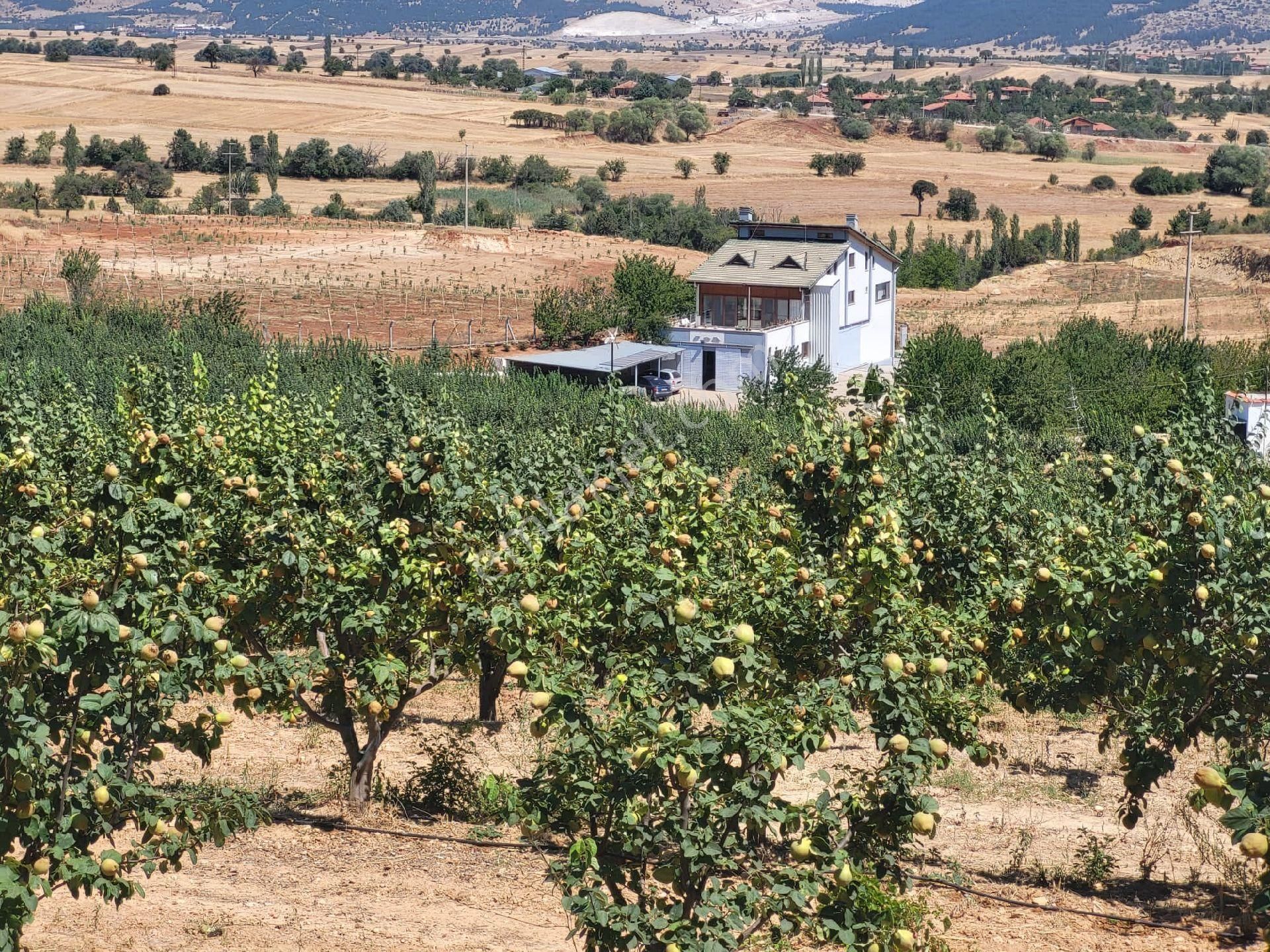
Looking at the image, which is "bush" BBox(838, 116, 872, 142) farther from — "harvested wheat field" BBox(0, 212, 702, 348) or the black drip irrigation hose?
the black drip irrigation hose

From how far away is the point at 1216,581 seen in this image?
33.6 feet

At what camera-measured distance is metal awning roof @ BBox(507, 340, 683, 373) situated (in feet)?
152

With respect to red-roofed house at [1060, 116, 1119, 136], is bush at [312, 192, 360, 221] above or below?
below

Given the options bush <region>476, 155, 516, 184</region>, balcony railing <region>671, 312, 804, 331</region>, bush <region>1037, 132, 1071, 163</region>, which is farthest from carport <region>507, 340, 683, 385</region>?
bush <region>1037, 132, 1071, 163</region>

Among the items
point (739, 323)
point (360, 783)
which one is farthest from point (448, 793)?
point (739, 323)

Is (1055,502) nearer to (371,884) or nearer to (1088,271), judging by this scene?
(371,884)

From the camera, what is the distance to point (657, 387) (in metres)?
48.5

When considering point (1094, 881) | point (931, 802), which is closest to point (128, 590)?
point (931, 802)

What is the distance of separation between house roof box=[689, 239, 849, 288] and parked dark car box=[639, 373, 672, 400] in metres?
5.33

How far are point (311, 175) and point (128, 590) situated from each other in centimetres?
9657

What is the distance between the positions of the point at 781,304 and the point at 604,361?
7.49m

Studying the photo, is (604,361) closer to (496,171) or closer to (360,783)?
(360,783)

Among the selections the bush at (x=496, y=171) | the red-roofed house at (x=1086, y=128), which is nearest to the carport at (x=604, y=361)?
the bush at (x=496, y=171)

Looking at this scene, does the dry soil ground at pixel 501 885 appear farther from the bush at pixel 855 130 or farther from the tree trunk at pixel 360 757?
the bush at pixel 855 130
